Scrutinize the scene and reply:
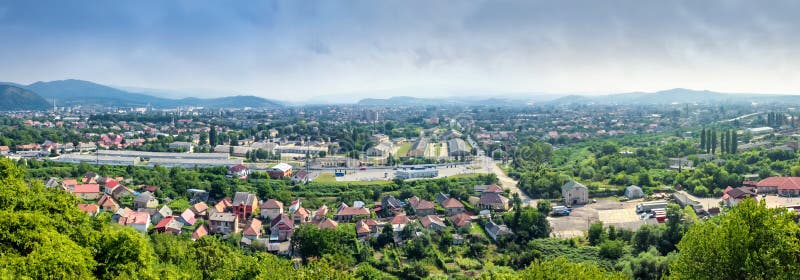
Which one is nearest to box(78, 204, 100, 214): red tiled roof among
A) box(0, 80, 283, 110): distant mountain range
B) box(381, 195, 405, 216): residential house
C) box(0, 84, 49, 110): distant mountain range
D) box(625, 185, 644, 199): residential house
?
box(381, 195, 405, 216): residential house

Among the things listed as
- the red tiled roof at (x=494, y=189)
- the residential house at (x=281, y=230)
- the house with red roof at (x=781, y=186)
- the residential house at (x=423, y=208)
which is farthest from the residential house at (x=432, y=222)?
the house with red roof at (x=781, y=186)

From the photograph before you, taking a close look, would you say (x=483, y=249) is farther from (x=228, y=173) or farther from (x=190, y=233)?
(x=228, y=173)

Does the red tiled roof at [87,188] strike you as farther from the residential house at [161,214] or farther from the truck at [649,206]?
the truck at [649,206]

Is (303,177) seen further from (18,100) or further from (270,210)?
(18,100)

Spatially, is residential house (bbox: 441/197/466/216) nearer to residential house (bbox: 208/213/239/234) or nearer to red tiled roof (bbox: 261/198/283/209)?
red tiled roof (bbox: 261/198/283/209)

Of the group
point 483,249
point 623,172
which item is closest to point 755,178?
point 623,172
